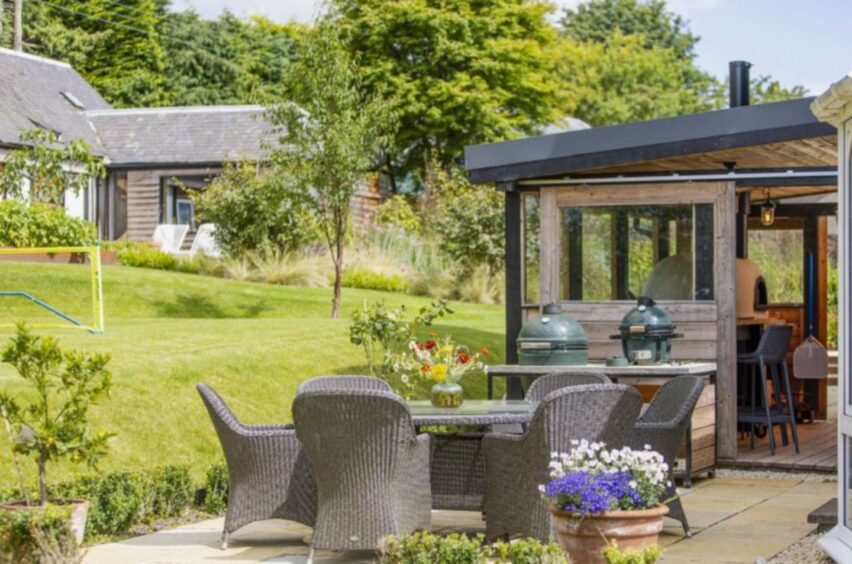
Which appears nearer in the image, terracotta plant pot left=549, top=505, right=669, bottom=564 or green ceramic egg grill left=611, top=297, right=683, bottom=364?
terracotta plant pot left=549, top=505, right=669, bottom=564

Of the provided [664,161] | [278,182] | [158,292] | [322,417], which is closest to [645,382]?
[664,161]

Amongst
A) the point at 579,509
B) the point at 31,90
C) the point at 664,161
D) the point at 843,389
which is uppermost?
the point at 31,90

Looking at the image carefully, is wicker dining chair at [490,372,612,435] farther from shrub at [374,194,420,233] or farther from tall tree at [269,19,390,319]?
shrub at [374,194,420,233]

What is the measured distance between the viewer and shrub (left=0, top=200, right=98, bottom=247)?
65.8ft

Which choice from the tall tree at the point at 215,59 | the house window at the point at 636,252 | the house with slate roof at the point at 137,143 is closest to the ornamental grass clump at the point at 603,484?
the house window at the point at 636,252

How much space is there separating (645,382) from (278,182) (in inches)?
392

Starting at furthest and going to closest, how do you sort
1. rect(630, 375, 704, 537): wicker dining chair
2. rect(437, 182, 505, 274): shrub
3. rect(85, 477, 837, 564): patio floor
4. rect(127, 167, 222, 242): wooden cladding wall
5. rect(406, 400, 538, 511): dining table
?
rect(127, 167, 222, 242): wooden cladding wall < rect(437, 182, 505, 274): shrub < rect(406, 400, 538, 511): dining table < rect(630, 375, 704, 537): wicker dining chair < rect(85, 477, 837, 564): patio floor

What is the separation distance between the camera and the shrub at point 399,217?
96.1 feet

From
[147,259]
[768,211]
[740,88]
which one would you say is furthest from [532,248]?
[147,259]

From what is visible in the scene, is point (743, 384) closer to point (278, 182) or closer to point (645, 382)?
point (645, 382)

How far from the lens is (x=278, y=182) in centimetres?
2012

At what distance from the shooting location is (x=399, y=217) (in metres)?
30.1

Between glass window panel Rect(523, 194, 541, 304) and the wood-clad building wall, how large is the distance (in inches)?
10.2

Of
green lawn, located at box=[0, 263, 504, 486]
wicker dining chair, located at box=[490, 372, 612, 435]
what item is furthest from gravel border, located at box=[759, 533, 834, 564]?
green lawn, located at box=[0, 263, 504, 486]
